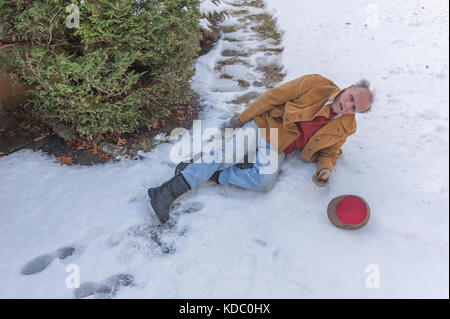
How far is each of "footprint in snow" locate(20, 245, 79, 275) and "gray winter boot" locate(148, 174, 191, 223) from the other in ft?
2.37

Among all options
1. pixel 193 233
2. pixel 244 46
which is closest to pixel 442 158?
pixel 193 233

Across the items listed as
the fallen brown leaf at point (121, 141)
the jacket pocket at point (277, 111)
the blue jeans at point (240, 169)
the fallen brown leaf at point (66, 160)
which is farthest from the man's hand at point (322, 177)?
the fallen brown leaf at point (66, 160)

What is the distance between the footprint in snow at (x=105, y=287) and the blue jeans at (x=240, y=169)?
3.12 feet

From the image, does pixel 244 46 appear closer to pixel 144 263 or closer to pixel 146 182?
pixel 146 182

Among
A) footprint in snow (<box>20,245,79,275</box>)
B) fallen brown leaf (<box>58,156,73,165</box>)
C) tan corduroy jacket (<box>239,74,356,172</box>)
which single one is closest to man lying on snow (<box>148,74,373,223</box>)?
tan corduroy jacket (<box>239,74,356,172</box>)

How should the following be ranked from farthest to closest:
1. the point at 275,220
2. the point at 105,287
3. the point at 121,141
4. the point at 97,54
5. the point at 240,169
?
→ the point at 121,141 → the point at 240,169 → the point at 97,54 → the point at 275,220 → the point at 105,287

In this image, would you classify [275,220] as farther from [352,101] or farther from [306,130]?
[352,101]

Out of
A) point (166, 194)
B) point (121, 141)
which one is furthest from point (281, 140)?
point (121, 141)

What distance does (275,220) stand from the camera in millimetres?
2695

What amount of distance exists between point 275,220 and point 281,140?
803mm

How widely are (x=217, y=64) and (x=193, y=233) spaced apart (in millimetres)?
3277

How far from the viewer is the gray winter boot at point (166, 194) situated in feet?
8.81

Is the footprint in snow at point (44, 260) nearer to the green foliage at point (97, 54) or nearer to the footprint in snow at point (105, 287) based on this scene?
the footprint in snow at point (105, 287)

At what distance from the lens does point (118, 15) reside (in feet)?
9.12
